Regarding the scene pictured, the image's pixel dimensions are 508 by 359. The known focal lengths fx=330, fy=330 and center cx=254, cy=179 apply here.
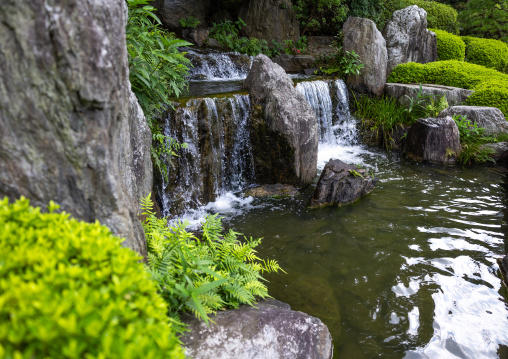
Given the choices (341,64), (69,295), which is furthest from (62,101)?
(341,64)

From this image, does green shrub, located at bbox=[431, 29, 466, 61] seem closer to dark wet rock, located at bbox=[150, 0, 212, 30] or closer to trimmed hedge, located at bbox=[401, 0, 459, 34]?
trimmed hedge, located at bbox=[401, 0, 459, 34]

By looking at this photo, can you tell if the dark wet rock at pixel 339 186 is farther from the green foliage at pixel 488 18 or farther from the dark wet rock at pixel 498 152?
the green foliage at pixel 488 18

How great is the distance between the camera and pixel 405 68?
11.7 meters

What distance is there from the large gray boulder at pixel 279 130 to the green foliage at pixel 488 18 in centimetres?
1487

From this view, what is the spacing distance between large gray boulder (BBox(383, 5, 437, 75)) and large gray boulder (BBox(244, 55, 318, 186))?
6.75 metres

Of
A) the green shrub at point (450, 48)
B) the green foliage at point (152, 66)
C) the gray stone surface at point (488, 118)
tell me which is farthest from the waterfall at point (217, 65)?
the green shrub at point (450, 48)

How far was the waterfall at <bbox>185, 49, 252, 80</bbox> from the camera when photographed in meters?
11.3

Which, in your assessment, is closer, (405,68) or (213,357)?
(213,357)

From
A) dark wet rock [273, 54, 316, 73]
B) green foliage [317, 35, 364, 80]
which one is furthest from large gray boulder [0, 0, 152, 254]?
dark wet rock [273, 54, 316, 73]

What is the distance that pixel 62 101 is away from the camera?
1.94 meters

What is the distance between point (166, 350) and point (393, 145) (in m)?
9.88

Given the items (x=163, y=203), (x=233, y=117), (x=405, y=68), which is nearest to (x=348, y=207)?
(x=233, y=117)

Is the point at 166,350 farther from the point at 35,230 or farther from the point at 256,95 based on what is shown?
the point at 256,95

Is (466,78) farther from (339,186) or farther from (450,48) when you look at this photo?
(339,186)
